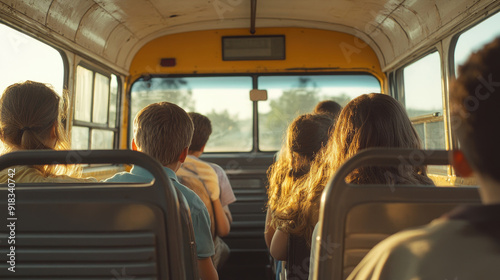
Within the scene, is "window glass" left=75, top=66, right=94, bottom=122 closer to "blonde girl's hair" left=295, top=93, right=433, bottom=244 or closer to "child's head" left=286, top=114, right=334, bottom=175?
"child's head" left=286, top=114, right=334, bottom=175

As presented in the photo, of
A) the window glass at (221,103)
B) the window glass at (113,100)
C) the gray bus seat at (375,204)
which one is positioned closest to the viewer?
the gray bus seat at (375,204)

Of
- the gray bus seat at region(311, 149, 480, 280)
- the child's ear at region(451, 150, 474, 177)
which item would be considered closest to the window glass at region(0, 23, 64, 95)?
the gray bus seat at region(311, 149, 480, 280)

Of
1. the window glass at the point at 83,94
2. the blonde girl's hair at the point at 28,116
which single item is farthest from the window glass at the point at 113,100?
the blonde girl's hair at the point at 28,116

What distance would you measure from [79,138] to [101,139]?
A: 0.51 m

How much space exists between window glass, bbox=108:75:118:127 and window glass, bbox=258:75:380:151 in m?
1.55

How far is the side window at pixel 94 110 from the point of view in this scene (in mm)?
3814

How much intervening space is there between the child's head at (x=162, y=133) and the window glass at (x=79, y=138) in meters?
2.19

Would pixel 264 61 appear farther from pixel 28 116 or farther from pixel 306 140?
pixel 28 116

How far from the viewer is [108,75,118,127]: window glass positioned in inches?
179

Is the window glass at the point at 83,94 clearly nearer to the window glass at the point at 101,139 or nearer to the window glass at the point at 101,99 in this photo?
the window glass at the point at 101,99

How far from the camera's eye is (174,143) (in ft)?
5.87

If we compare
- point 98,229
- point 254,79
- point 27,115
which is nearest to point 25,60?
point 27,115

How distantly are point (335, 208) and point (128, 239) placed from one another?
22.8 inches

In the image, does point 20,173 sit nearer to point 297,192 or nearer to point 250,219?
point 297,192
